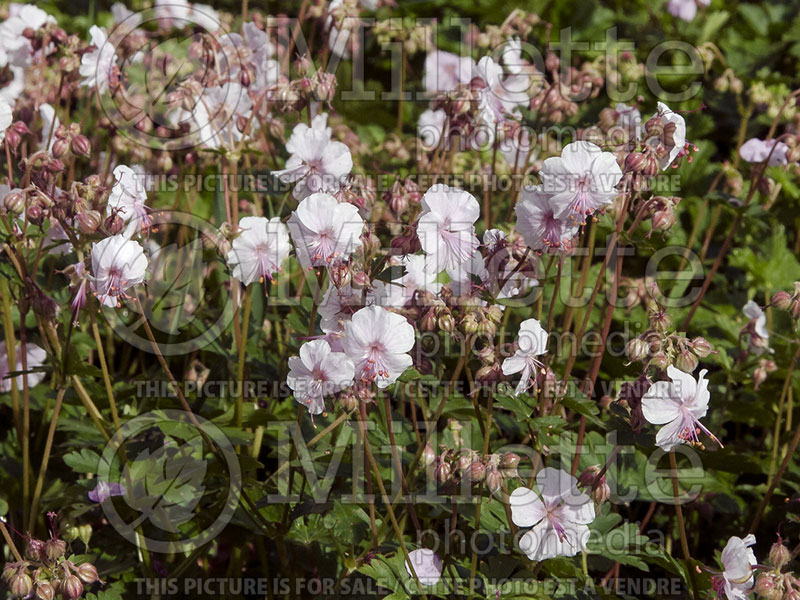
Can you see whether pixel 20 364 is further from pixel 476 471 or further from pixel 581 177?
pixel 581 177

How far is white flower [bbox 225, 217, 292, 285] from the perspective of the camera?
78.7 inches

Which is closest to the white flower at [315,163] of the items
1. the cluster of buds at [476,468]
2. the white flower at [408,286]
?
the white flower at [408,286]

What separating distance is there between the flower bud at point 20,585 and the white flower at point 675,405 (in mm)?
1219

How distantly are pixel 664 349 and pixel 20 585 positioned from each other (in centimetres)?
131

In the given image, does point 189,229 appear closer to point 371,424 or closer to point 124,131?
point 124,131

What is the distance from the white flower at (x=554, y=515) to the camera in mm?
1862

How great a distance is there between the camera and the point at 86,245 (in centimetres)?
195

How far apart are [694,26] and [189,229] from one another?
3.22 m

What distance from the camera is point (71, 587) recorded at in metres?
1.71

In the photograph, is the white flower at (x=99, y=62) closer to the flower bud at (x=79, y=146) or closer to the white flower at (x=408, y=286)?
the flower bud at (x=79, y=146)

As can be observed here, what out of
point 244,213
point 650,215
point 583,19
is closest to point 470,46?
point 583,19

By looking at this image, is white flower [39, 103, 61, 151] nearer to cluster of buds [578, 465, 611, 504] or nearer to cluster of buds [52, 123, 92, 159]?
cluster of buds [52, 123, 92, 159]

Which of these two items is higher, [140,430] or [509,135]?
[509,135]

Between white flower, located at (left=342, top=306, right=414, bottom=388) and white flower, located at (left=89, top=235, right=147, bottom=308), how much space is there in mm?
459
